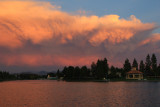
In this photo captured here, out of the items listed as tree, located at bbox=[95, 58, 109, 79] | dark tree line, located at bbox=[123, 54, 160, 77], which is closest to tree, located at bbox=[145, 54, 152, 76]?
dark tree line, located at bbox=[123, 54, 160, 77]

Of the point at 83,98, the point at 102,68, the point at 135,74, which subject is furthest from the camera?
the point at 102,68

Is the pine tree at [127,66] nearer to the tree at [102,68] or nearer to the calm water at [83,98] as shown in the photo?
the tree at [102,68]

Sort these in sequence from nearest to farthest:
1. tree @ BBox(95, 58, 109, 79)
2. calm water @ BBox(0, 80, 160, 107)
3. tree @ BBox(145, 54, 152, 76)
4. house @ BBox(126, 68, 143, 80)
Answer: calm water @ BBox(0, 80, 160, 107), house @ BBox(126, 68, 143, 80), tree @ BBox(95, 58, 109, 79), tree @ BBox(145, 54, 152, 76)

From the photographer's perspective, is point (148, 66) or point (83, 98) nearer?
point (83, 98)

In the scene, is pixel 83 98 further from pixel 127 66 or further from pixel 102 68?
pixel 127 66

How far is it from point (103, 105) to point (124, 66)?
142 meters

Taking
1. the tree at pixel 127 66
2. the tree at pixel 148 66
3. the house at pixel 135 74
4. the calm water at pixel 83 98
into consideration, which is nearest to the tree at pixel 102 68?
the house at pixel 135 74

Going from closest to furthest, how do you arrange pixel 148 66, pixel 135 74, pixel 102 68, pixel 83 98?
pixel 83 98 < pixel 135 74 < pixel 102 68 < pixel 148 66

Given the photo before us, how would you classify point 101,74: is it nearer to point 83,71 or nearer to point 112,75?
point 112,75

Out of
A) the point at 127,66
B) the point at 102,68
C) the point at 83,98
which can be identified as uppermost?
the point at 127,66

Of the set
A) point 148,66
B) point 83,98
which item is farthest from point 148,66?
point 83,98

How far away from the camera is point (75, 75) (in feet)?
656

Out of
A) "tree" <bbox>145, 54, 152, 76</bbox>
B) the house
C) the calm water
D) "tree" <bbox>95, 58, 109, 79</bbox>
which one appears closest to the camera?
the calm water

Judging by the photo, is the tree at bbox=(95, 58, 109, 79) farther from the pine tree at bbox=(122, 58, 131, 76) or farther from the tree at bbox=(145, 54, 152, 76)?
the tree at bbox=(145, 54, 152, 76)
